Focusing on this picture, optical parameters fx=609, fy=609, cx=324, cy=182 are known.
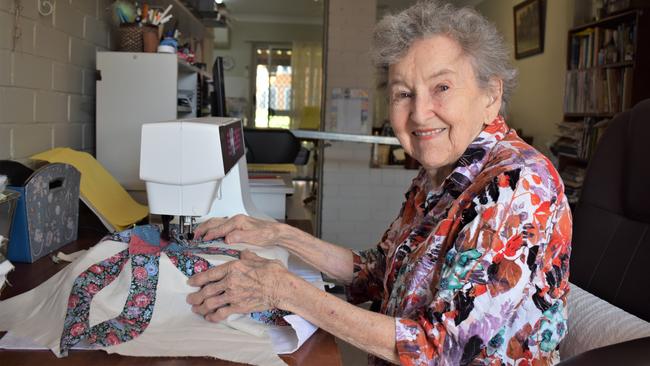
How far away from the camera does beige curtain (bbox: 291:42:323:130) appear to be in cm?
977

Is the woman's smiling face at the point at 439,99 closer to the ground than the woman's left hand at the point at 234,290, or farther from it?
farther from it

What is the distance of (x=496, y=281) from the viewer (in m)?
0.96

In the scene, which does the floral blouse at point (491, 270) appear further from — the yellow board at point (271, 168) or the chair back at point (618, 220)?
the yellow board at point (271, 168)

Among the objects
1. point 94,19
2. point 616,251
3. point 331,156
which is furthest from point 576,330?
point 331,156

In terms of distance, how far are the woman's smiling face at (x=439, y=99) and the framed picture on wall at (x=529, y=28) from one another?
4495mm

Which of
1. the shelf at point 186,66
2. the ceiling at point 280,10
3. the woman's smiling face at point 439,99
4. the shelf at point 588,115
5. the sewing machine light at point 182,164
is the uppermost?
the ceiling at point 280,10

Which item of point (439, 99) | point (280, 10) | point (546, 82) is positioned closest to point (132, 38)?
point (439, 99)

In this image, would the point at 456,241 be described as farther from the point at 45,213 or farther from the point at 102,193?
the point at 102,193

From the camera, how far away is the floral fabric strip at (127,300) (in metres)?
0.99

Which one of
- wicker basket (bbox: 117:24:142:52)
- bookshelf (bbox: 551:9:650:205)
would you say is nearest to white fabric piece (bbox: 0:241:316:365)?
wicker basket (bbox: 117:24:142:52)

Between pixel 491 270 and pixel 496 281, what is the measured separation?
0.06ft

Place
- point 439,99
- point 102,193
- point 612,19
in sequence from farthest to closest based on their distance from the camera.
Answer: point 612,19 → point 102,193 → point 439,99

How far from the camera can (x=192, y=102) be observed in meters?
3.09

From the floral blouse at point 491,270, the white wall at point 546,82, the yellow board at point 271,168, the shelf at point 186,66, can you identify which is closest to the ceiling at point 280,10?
the white wall at point 546,82
